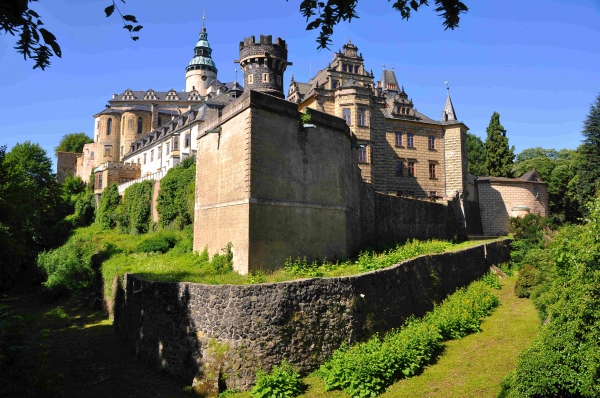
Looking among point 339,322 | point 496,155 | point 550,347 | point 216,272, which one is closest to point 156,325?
point 216,272

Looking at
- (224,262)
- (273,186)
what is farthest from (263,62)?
(224,262)

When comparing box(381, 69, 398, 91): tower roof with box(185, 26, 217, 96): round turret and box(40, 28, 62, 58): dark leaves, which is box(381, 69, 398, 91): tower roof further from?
box(40, 28, 62, 58): dark leaves

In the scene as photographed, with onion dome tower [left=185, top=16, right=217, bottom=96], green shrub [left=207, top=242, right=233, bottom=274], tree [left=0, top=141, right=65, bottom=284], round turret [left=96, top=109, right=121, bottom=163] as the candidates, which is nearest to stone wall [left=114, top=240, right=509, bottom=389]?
green shrub [left=207, top=242, right=233, bottom=274]

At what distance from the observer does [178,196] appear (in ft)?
88.2

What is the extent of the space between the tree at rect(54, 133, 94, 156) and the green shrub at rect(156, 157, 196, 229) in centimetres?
5373

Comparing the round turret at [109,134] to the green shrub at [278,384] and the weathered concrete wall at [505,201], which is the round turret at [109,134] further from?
the green shrub at [278,384]

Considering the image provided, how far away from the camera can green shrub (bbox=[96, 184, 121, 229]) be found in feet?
118

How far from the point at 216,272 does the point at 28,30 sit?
11854 mm

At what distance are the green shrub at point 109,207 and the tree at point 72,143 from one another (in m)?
40.0

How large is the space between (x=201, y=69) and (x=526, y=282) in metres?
69.4

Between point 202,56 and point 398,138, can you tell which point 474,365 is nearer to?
point 398,138

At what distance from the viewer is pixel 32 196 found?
53.7ft

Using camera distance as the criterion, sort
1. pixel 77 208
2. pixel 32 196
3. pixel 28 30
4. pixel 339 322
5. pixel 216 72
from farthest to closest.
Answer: pixel 216 72 < pixel 77 208 < pixel 32 196 < pixel 339 322 < pixel 28 30

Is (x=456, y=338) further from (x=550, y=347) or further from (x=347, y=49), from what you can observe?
(x=347, y=49)
